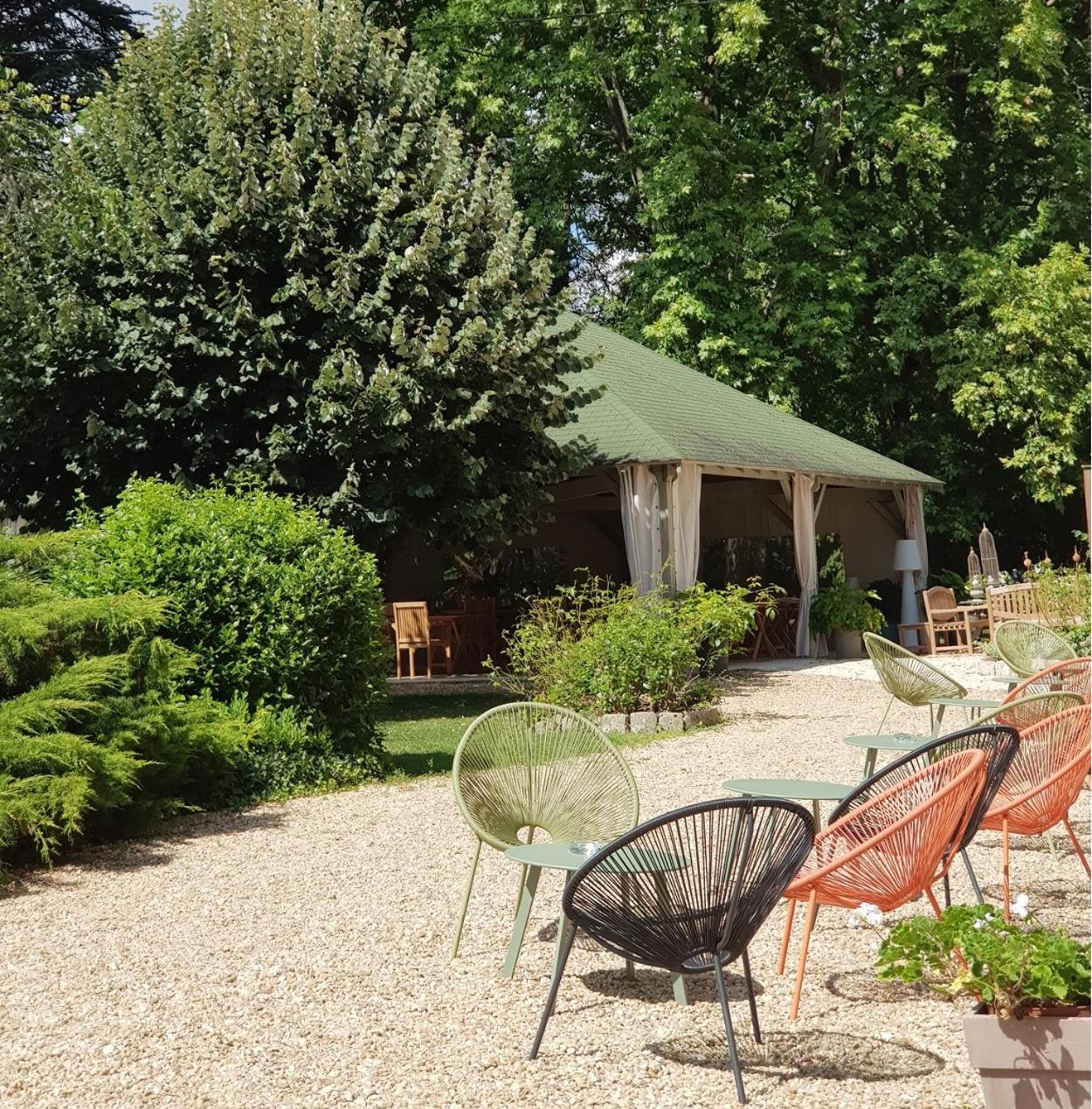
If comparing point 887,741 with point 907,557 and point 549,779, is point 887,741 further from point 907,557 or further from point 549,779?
point 907,557

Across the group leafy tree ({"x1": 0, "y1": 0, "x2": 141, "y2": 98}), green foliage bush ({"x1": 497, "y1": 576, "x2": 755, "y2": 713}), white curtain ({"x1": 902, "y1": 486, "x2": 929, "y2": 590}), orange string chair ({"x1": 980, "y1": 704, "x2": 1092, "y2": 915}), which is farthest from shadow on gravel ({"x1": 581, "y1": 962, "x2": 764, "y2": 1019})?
leafy tree ({"x1": 0, "y1": 0, "x2": 141, "y2": 98})

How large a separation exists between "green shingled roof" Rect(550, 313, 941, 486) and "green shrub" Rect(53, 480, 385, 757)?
223 inches

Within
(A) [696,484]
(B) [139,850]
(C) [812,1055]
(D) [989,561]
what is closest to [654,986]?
(C) [812,1055]

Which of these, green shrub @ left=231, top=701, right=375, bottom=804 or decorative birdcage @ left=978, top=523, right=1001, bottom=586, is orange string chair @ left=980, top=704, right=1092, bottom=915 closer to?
green shrub @ left=231, top=701, right=375, bottom=804

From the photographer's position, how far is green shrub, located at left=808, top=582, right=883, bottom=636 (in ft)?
59.3

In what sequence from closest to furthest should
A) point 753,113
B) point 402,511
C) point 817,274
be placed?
point 402,511 < point 817,274 < point 753,113

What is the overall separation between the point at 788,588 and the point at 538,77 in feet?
35.7

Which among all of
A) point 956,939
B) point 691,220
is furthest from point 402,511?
point 691,220

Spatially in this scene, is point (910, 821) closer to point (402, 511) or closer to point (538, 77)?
point (402, 511)

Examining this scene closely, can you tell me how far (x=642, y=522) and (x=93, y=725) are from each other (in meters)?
9.33

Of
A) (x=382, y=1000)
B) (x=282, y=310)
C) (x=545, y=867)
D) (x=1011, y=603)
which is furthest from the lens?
(x=1011, y=603)

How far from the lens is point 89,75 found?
21.9 meters

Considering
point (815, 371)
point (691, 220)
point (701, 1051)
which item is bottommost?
point (701, 1051)

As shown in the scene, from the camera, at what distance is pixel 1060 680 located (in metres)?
7.02
